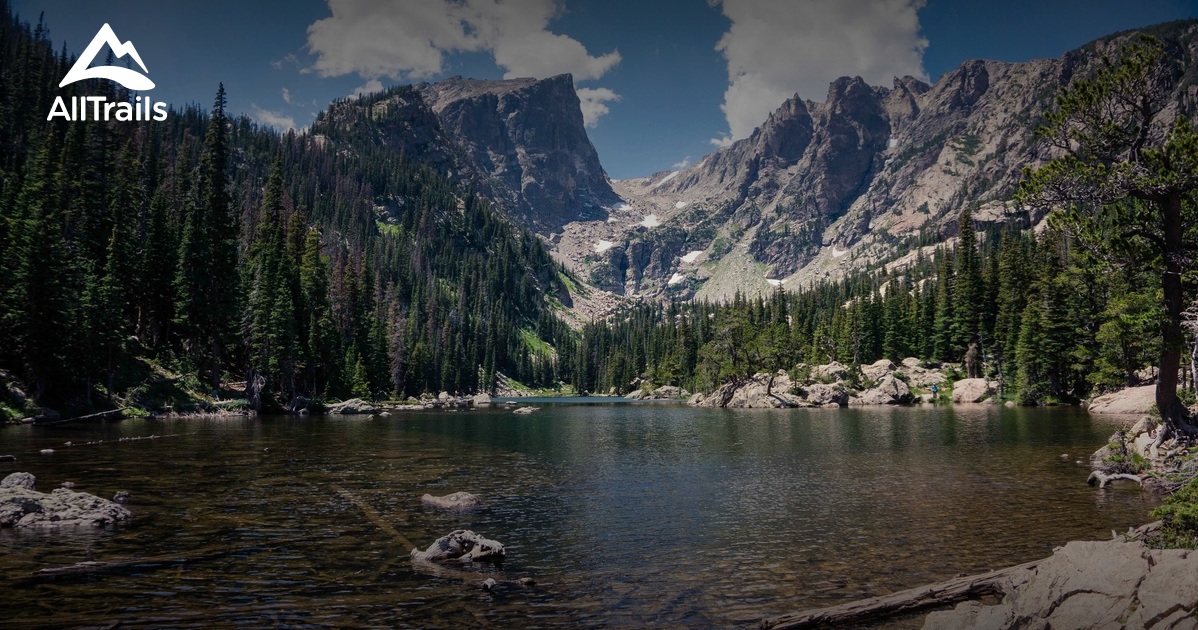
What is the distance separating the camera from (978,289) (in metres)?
113

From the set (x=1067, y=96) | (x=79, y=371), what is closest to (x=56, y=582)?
(x=1067, y=96)

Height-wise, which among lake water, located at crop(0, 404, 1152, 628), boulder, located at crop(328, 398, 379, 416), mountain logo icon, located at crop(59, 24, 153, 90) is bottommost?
lake water, located at crop(0, 404, 1152, 628)

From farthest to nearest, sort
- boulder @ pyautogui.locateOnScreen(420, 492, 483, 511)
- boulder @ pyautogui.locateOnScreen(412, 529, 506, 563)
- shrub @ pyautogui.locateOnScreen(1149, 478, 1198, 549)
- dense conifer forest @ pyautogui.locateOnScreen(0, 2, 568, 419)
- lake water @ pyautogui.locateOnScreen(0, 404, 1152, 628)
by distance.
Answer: dense conifer forest @ pyautogui.locateOnScreen(0, 2, 568, 419) → boulder @ pyautogui.locateOnScreen(420, 492, 483, 511) → boulder @ pyautogui.locateOnScreen(412, 529, 506, 563) → lake water @ pyautogui.locateOnScreen(0, 404, 1152, 628) → shrub @ pyautogui.locateOnScreen(1149, 478, 1198, 549)

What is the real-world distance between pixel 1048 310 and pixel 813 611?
96.9 m

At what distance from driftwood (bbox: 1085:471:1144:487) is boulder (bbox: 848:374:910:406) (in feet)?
274

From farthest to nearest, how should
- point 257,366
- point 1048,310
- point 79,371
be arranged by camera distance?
point 1048,310 < point 257,366 < point 79,371

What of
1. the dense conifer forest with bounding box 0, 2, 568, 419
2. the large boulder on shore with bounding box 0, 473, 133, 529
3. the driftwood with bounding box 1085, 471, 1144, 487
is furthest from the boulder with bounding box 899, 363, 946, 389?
the large boulder on shore with bounding box 0, 473, 133, 529

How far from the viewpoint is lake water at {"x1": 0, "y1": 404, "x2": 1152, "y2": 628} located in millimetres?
14562

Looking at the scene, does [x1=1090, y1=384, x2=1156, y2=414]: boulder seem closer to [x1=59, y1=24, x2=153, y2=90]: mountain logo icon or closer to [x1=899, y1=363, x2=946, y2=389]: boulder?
[x1=899, y1=363, x2=946, y2=389]: boulder

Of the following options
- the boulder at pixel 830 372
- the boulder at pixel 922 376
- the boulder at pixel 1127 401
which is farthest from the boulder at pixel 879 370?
the boulder at pixel 1127 401

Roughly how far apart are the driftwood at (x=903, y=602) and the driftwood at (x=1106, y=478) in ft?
62.3

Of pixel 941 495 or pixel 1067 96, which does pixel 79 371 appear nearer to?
pixel 941 495

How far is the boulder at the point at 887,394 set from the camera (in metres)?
108

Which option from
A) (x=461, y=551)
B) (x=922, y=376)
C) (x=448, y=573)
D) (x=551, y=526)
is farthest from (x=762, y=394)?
(x=448, y=573)
